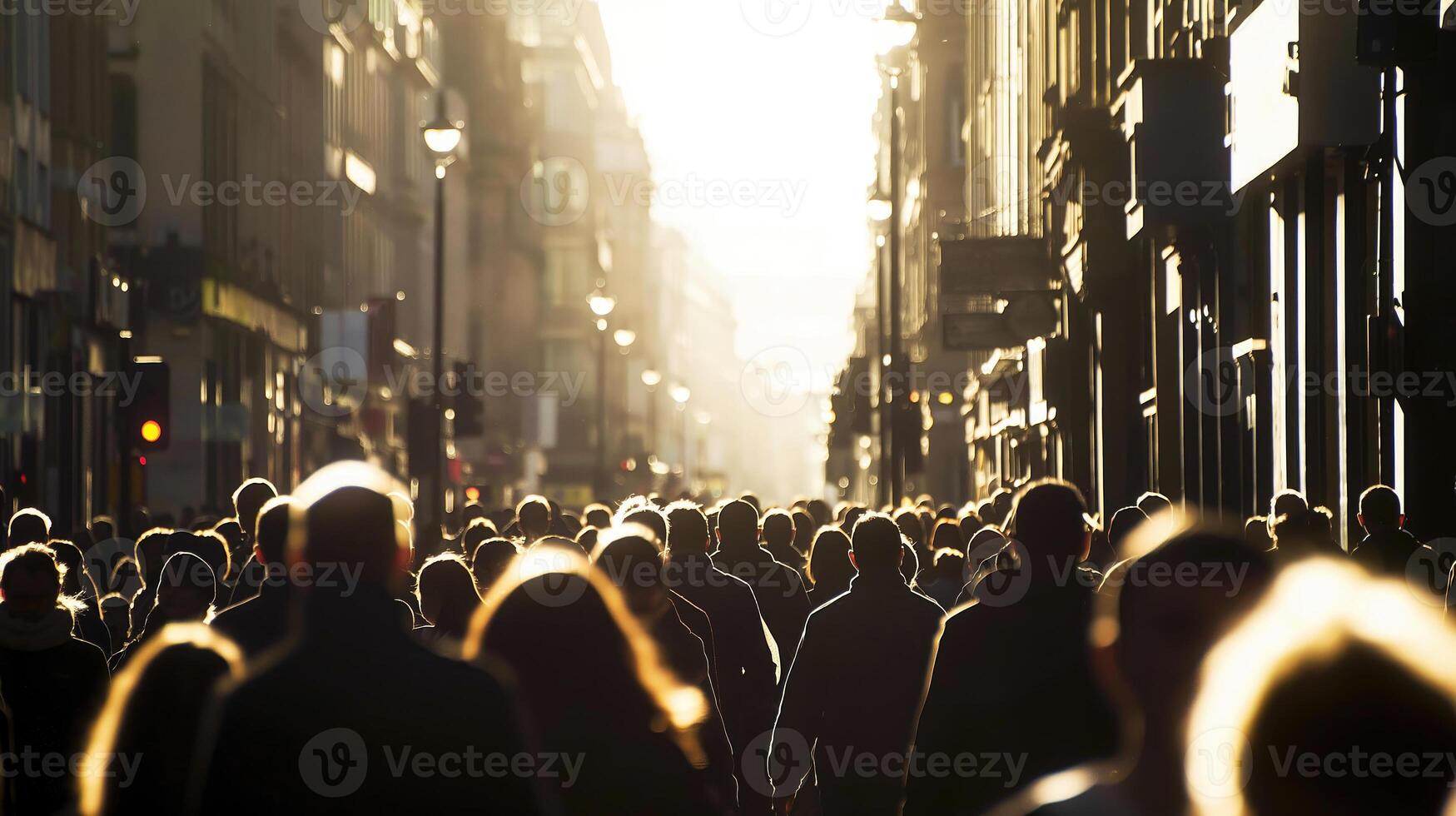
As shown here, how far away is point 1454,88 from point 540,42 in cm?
11635

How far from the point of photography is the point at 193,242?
46156mm

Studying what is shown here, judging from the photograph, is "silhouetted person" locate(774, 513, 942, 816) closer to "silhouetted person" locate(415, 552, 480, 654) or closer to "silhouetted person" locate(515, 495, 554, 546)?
"silhouetted person" locate(415, 552, 480, 654)

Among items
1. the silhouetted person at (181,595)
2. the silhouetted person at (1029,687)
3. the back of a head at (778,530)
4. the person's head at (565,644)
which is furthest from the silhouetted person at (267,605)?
the back of a head at (778,530)

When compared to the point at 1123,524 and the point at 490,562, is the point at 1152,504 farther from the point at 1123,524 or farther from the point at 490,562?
the point at 490,562

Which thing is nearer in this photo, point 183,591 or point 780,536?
point 183,591

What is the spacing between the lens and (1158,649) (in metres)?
3.16

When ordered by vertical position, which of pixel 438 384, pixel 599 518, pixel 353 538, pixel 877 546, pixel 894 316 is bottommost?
pixel 599 518

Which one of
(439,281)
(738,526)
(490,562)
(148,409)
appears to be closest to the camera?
(490,562)

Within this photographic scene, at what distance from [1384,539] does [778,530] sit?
137 inches

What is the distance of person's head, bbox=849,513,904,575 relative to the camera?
873cm

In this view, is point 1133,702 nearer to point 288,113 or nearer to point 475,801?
point 475,801

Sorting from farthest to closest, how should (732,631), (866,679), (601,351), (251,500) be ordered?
(601,351), (251,500), (732,631), (866,679)

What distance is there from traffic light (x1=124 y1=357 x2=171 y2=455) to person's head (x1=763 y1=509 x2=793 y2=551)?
917cm

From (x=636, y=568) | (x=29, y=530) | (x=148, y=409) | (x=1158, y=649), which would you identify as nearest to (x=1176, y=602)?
(x=1158, y=649)
